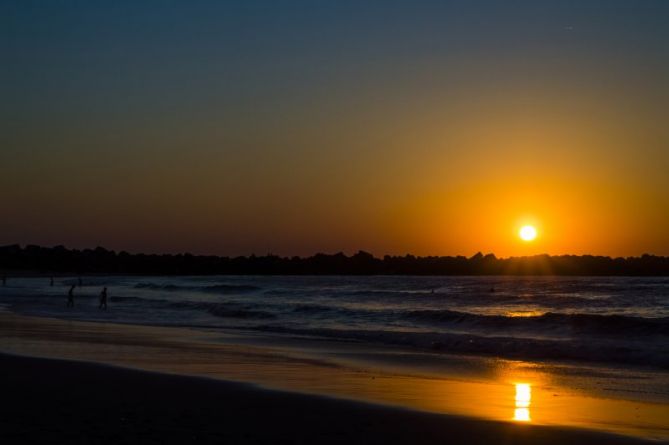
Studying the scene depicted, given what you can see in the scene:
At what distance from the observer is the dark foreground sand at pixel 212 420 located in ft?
29.1

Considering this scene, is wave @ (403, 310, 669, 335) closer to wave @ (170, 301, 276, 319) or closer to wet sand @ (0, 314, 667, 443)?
wave @ (170, 301, 276, 319)

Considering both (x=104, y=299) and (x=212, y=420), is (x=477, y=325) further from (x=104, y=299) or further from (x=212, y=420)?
(x=212, y=420)

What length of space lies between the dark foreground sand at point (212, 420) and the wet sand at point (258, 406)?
15 mm

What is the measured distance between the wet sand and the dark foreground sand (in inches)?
0.6

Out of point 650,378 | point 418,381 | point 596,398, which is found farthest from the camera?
point 650,378

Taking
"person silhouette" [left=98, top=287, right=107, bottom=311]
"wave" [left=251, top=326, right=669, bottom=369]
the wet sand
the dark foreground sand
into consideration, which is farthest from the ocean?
the dark foreground sand

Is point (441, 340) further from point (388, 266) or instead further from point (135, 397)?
point (388, 266)

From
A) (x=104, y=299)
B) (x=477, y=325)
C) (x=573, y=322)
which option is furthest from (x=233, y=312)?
(x=573, y=322)

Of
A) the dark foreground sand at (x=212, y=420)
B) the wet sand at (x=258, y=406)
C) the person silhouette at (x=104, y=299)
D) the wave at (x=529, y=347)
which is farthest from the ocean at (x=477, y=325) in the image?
the dark foreground sand at (x=212, y=420)

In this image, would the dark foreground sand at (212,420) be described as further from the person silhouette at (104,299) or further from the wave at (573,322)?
the person silhouette at (104,299)

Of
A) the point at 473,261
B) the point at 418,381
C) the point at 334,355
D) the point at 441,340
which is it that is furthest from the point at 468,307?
the point at 473,261

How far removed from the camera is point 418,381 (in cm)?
1509

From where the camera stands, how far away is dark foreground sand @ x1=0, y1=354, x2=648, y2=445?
29.1 feet

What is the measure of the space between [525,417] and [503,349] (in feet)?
37.6
